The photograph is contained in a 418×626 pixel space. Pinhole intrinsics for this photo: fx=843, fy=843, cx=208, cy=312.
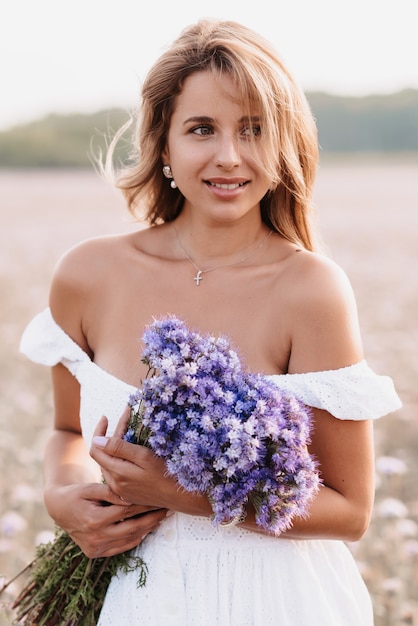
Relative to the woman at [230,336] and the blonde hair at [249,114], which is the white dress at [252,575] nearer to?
the woman at [230,336]

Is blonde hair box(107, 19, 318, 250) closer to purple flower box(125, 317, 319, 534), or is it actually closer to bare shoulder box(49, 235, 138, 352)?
bare shoulder box(49, 235, 138, 352)

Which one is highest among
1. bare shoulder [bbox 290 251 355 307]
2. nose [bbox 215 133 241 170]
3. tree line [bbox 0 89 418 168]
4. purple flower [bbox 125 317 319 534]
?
nose [bbox 215 133 241 170]

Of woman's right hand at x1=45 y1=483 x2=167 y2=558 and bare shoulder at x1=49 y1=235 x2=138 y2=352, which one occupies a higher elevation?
bare shoulder at x1=49 y1=235 x2=138 y2=352

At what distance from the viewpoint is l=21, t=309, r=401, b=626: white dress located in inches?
99.2

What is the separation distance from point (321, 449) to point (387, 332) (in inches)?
248

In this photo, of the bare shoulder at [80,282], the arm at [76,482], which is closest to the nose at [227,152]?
the bare shoulder at [80,282]

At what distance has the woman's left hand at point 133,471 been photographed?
2.35 metres

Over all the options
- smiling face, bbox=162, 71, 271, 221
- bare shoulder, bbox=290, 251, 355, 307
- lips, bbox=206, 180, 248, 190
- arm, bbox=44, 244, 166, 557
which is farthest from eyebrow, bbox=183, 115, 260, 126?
arm, bbox=44, 244, 166, 557

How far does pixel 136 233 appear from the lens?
10.6ft

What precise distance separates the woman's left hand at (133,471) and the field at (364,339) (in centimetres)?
140

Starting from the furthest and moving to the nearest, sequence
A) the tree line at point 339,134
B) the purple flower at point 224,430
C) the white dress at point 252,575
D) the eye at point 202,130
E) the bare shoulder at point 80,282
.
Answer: the tree line at point 339,134, the bare shoulder at point 80,282, the eye at point 202,130, the white dress at point 252,575, the purple flower at point 224,430

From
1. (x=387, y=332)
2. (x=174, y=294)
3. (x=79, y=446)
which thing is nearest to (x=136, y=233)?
(x=174, y=294)

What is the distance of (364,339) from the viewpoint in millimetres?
7965

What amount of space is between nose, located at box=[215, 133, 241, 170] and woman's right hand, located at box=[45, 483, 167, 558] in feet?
3.48
